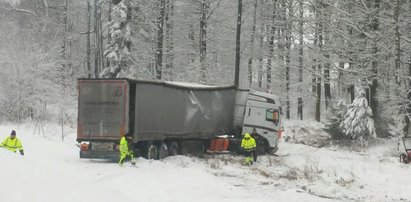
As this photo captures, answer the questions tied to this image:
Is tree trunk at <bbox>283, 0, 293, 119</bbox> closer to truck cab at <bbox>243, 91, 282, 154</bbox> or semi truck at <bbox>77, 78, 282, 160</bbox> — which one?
truck cab at <bbox>243, 91, 282, 154</bbox>

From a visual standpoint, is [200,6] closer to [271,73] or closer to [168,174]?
[271,73]

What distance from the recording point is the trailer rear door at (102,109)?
18.8m

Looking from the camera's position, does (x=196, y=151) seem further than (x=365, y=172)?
Yes

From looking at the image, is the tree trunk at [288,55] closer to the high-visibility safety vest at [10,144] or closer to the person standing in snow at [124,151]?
the person standing in snow at [124,151]

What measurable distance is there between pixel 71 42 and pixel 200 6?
66.1 ft

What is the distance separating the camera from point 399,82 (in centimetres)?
2497

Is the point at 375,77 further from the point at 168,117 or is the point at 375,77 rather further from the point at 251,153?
the point at 168,117

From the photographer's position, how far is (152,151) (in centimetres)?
1991

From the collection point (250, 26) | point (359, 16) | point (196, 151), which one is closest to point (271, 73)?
point (250, 26)

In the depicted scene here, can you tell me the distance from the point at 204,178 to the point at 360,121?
40.9ft

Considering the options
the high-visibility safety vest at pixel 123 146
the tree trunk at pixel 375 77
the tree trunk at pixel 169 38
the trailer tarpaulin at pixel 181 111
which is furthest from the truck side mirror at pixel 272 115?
the tree trunk at pixel 169 38

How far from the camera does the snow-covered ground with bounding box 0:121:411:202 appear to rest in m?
8.82

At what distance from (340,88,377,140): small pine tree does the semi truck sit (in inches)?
138

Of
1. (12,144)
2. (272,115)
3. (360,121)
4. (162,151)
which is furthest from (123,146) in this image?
(360,121)
